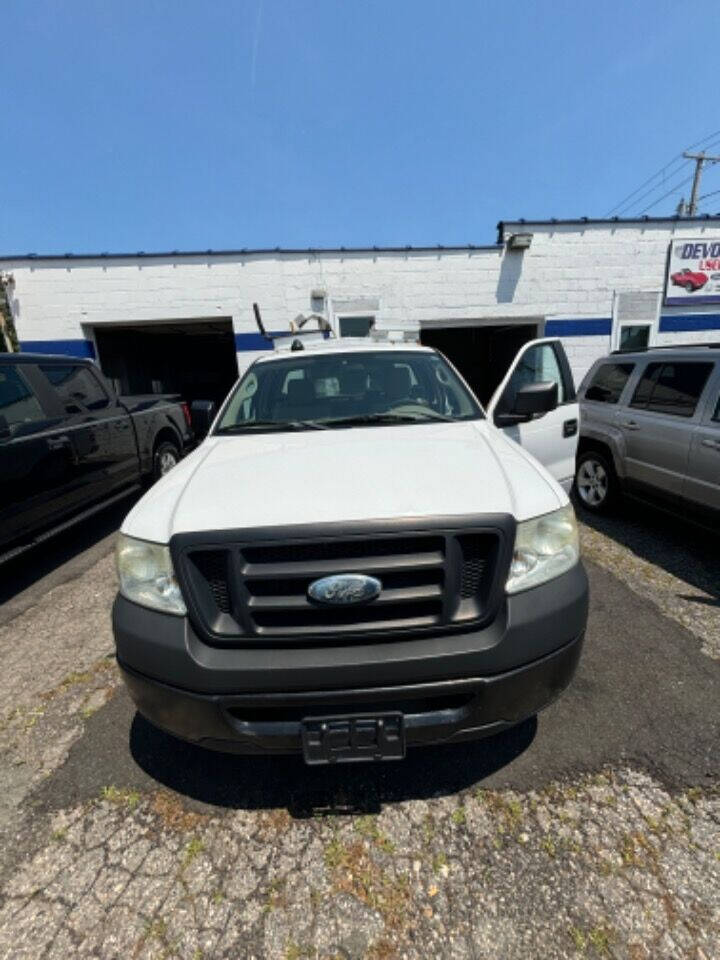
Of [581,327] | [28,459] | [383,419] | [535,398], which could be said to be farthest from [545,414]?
[581,327]

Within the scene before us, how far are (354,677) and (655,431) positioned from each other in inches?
164

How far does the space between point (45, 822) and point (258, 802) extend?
88 centimetres

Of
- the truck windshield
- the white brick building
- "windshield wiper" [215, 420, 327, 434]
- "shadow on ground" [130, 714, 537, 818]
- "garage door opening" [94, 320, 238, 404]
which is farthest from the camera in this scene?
"garage door opening" [94, 320, 238, 404]

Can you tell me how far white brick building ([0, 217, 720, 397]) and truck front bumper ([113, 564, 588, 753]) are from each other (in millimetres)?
8583

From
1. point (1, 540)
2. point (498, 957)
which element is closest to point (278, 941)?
point (498, 957)

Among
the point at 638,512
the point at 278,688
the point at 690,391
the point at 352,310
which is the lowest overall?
the point at 638,512

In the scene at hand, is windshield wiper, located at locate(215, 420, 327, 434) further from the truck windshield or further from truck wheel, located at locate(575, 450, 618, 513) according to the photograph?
truck wheel, located at locate(575, 450, 618, 513)

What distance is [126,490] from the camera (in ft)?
17.8

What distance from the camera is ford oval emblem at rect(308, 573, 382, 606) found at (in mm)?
1560

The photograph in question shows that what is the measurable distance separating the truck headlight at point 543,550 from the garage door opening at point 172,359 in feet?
32.7

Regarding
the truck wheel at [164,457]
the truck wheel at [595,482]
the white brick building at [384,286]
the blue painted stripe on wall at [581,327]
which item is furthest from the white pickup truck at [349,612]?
the blue painted stripe on wall at [581,327]

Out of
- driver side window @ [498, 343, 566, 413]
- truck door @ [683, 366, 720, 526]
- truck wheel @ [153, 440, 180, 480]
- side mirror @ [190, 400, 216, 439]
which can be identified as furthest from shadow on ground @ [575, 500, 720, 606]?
truck wheel @ [153, 440, 180, 480]

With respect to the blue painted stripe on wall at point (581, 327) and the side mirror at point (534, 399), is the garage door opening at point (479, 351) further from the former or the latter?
the side mirror at point (534, 399)

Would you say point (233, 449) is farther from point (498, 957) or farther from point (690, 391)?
point (690, 391)
